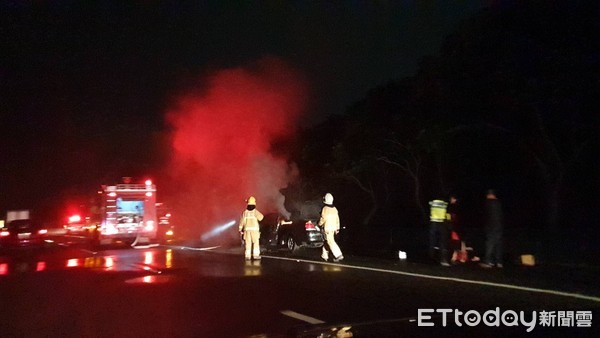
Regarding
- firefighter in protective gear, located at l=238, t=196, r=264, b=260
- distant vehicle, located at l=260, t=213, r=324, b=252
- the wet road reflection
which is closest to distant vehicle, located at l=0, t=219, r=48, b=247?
the wet road reflection

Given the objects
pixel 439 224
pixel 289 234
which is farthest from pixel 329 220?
pixel 289 234

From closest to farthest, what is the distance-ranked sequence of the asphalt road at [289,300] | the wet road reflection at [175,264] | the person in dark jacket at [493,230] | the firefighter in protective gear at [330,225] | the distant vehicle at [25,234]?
1. the asphalt road at [289,300]
2. the person in dark jacket at [493,230]
3. the wet road reflection at [175,264]
4. the firefighter in protective gear at [330,225]
5. the distant vehicle at [25,234]

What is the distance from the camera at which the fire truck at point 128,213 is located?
2411 centimetres

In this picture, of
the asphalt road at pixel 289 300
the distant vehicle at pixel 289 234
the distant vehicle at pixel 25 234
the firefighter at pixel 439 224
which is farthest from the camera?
the distant vehicle at pixel 25 234

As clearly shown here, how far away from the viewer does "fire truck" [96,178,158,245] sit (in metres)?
24.1

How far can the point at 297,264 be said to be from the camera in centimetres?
1520

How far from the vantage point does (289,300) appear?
9.68m

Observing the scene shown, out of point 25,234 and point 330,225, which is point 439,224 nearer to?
point 330,225

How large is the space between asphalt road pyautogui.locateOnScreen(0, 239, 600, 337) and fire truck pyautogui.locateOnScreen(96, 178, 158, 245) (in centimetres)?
850

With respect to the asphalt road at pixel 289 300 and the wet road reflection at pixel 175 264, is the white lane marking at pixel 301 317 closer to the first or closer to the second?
the asphalt road at pixel 289 300

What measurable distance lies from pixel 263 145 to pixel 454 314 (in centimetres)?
2327

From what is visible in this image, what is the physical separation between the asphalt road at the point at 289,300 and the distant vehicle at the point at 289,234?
3.46 metres

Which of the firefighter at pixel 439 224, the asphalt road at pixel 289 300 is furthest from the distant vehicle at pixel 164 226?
the firefighter at pixel 439 224

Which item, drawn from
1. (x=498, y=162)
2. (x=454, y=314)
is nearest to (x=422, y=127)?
(x=498, y=162)
